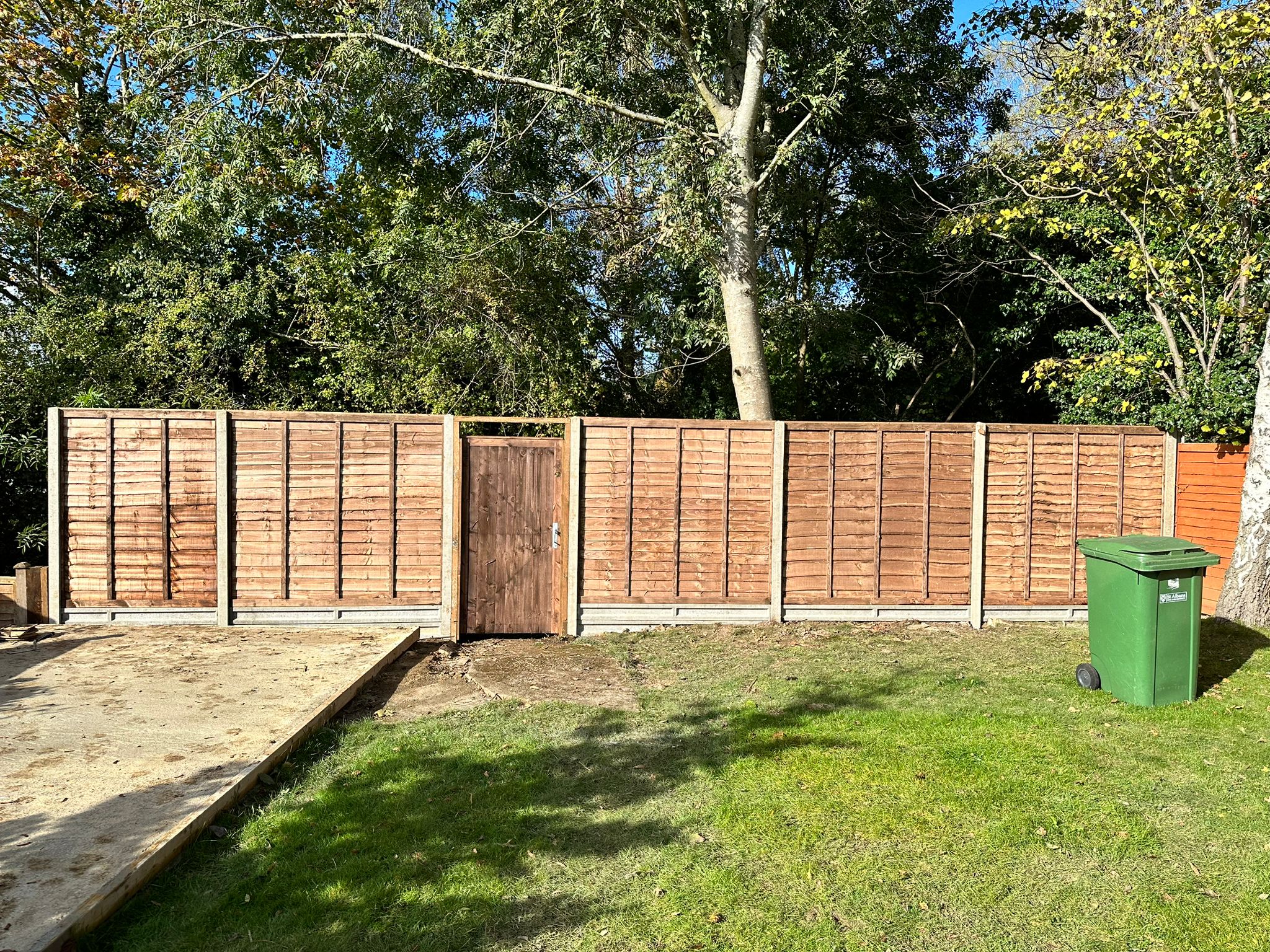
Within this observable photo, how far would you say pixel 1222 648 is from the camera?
713cm

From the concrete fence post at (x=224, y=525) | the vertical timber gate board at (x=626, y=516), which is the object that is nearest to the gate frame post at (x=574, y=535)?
the vertical timber gate board at (x=626, y=516)

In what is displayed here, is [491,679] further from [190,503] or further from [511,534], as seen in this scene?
[190,503]

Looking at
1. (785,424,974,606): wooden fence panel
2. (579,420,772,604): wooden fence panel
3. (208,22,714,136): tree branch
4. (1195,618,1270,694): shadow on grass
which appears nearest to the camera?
(1195,618,1270,694): shadow on grass

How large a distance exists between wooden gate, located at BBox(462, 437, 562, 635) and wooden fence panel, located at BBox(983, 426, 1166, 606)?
4670 mm

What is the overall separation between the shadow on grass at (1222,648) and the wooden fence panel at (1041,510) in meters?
1.24

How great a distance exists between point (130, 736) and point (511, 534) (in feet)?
12.6

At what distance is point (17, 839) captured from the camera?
12.0 feet

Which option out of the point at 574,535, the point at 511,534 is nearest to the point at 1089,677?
the point at 574,535

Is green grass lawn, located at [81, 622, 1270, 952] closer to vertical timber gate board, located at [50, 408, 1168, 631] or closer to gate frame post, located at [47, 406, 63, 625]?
vertical timber gate board, located at [50, 408, 1168, 631]

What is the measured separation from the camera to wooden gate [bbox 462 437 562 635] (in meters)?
8.10

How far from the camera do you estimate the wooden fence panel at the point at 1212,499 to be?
27.2 feet

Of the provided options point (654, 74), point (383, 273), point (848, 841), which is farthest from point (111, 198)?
point (848, 841)

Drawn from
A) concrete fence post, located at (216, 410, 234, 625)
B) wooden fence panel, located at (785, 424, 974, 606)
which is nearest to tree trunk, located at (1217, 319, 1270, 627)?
wooden fence panel, located at (785, 424, 974, 606)

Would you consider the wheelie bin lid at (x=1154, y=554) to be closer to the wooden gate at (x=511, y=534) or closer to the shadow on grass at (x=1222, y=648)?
the shadow on grass at (x=1222, y=648)
